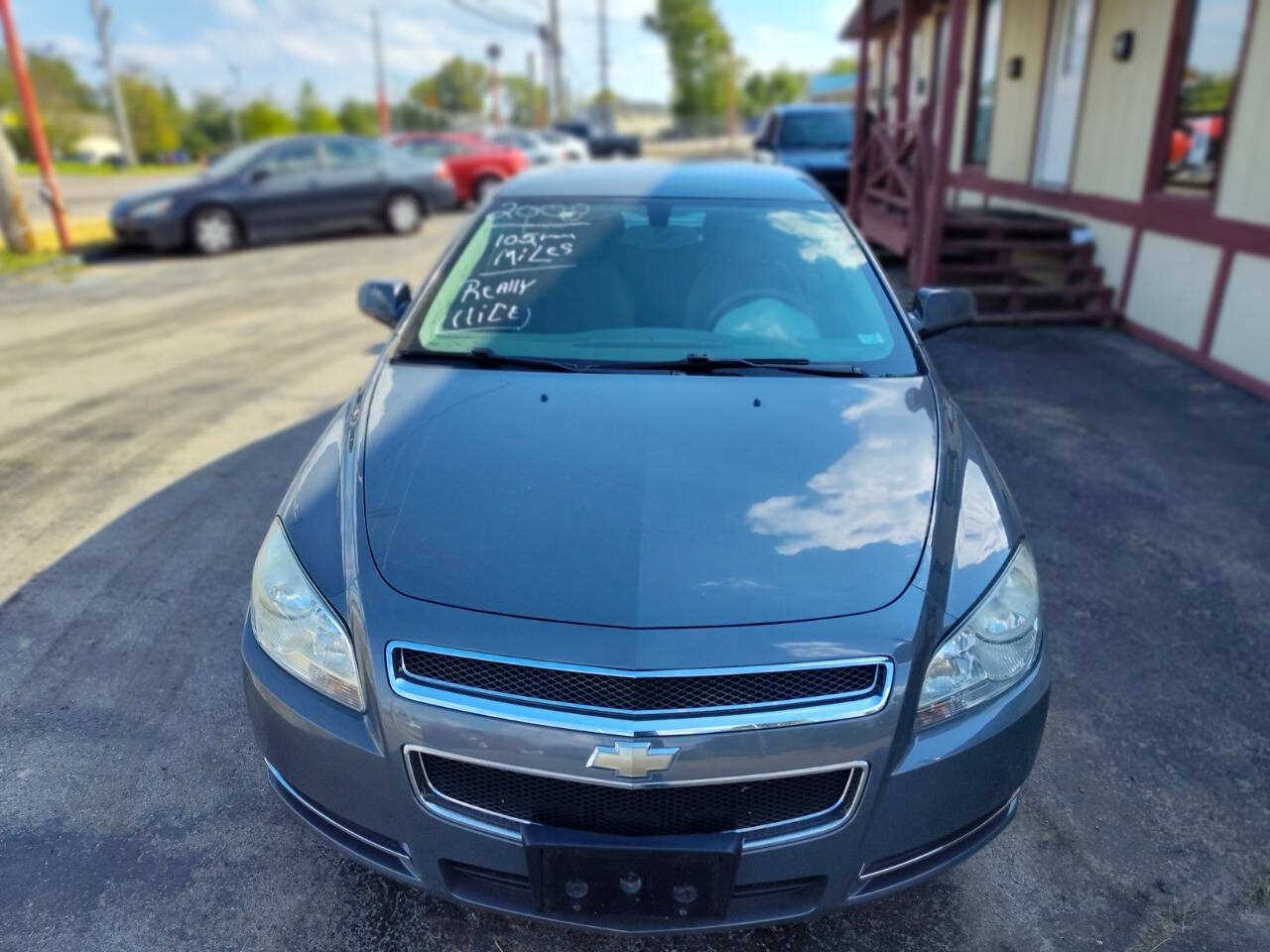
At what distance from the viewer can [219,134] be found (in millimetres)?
78500

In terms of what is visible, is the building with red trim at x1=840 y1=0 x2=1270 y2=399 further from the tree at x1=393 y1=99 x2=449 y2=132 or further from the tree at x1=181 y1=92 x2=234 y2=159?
the tree at x1=181 y1=92 x2=234 y2=159

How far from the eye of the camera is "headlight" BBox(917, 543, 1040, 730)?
177cm

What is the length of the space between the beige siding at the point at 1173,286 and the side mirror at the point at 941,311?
13.7 feet

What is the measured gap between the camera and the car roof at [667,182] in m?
3.31

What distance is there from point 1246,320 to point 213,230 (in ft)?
38.4

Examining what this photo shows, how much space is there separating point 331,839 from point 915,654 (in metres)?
1.28

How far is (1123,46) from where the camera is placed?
24.8 ft

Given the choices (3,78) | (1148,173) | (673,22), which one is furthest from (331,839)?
(3,78)

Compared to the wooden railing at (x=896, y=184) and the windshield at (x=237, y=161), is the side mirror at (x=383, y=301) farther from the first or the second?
the windshield at (x=237, y=161)

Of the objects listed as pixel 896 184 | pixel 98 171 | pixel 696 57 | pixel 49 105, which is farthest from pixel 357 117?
pixel 896 184

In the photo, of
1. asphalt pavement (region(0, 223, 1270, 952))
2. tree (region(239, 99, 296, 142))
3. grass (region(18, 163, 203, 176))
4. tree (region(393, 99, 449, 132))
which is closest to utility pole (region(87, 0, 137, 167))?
grass (region(18, 163, 203, 176))

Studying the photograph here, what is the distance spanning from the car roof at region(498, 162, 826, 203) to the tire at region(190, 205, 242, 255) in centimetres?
982

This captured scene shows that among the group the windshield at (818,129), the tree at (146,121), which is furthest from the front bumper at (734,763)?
the tree at (146,121)

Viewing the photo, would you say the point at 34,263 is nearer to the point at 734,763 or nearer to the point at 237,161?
the point at 237,161
